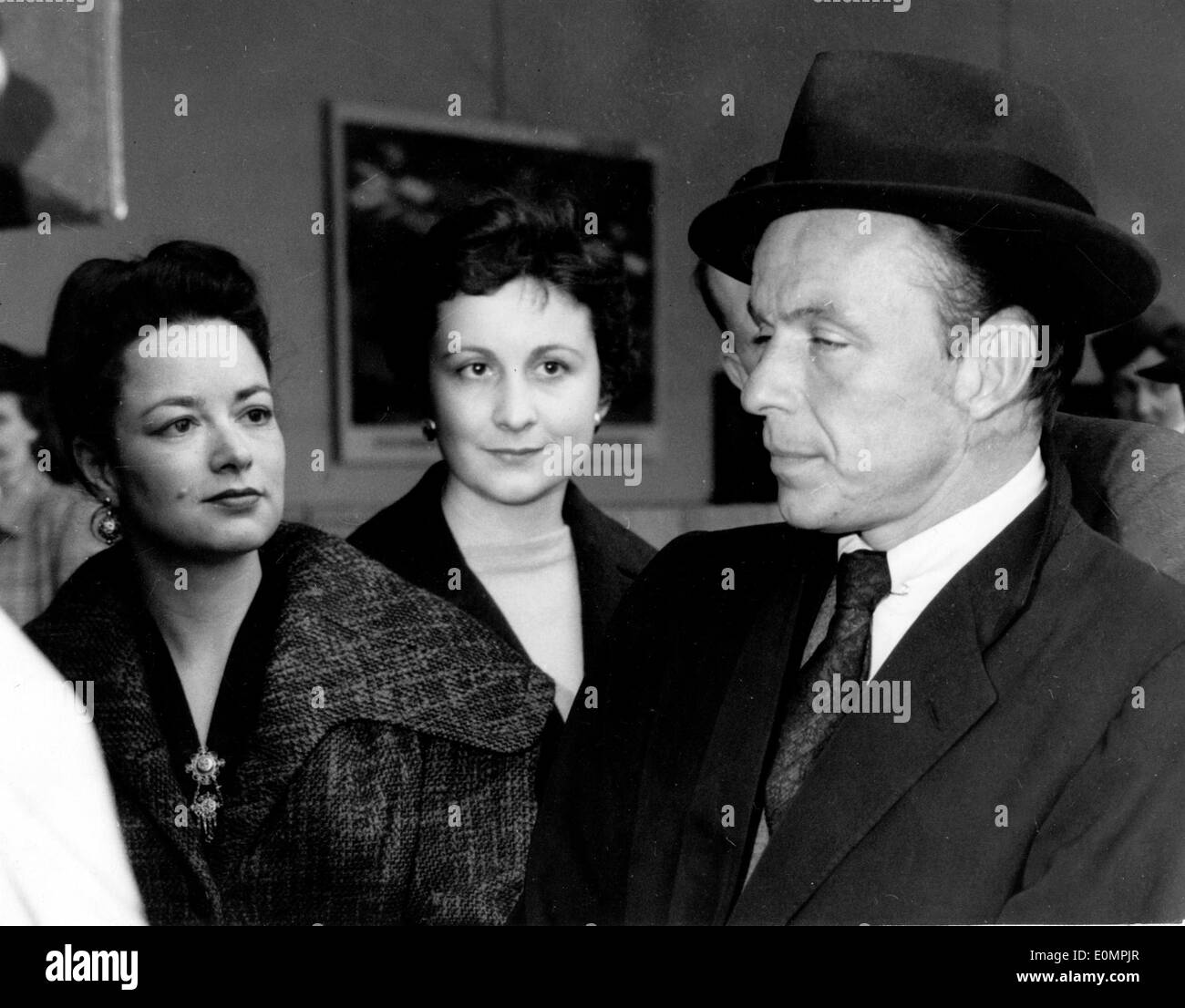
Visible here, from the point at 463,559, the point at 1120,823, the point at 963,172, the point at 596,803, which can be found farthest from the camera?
the point at 463,559

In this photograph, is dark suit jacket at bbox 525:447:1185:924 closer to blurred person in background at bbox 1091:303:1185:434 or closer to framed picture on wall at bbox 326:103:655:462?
blurred person in background at bbox 1091:303:1185:434

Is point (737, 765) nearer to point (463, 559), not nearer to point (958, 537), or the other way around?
point (958, 537)

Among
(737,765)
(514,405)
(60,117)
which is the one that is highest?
(60,117)

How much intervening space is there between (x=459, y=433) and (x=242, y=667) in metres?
0.61

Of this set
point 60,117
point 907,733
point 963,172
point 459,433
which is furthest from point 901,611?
point 60,117

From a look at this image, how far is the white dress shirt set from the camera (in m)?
2.12

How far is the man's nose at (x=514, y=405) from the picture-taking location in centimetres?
231

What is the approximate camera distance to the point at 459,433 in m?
2.33

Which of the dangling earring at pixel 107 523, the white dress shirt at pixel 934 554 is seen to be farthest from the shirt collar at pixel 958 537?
the dangling earring at pixel 107 523

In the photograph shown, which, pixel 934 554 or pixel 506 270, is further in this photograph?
pixel 506 270

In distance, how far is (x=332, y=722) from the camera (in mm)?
2305

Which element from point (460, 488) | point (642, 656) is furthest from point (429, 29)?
point (642, 656)
